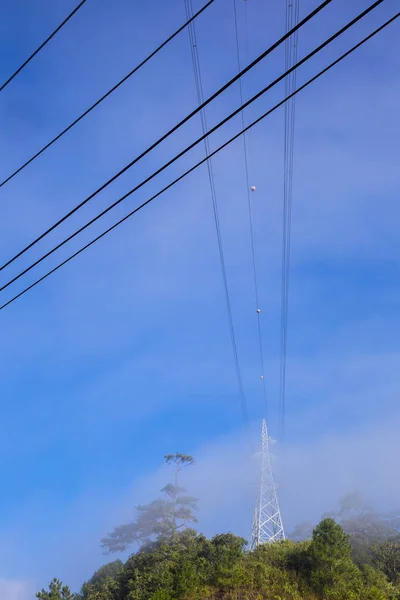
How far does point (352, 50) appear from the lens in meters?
8.35

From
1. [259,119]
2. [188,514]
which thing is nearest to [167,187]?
[259,119]

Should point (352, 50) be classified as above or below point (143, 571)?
above

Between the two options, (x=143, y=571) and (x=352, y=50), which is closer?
(x=352, y=50)

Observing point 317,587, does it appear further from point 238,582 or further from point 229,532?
point 229,532

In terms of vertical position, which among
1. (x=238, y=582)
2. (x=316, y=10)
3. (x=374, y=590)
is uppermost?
(x=316, y=10)

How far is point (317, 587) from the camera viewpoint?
96.5 ft

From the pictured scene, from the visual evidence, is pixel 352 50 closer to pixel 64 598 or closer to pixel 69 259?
pixel 69 259

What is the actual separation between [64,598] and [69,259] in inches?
1790

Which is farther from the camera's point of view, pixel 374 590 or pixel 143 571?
pixel 143 571

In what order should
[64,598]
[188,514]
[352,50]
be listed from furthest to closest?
1. [188,514]
2. [64,598]
3. [352,50]

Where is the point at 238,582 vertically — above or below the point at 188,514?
below

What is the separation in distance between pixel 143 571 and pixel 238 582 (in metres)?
21.1

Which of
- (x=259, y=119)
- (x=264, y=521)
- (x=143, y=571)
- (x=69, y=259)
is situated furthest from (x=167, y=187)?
(x=264, y=521)

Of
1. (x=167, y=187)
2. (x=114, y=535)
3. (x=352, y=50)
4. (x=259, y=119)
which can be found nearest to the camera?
(x=352, y=50)
